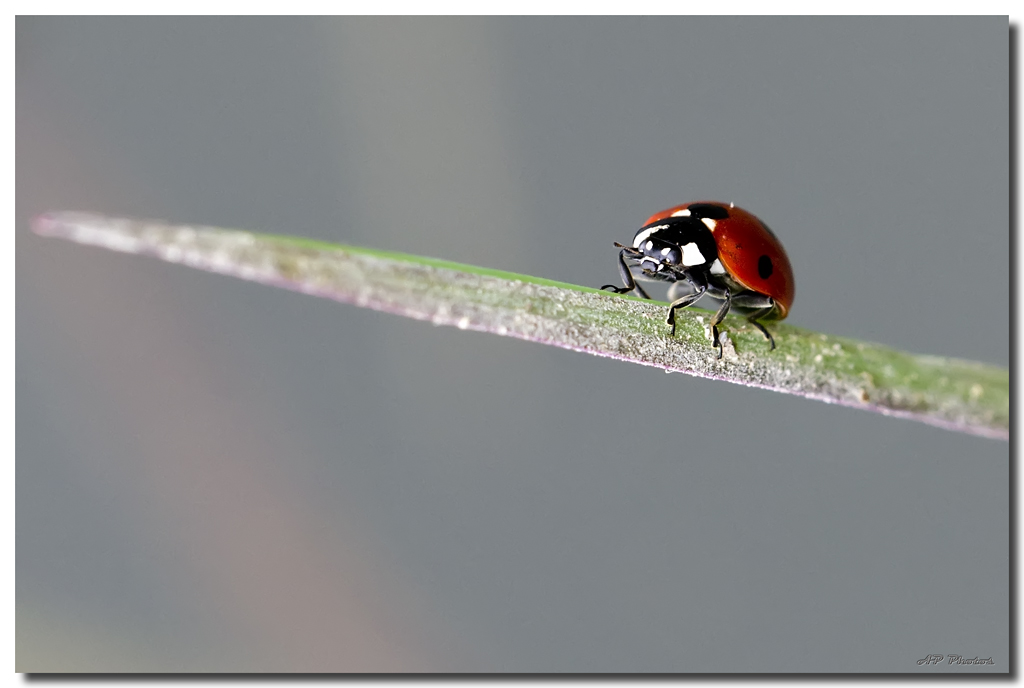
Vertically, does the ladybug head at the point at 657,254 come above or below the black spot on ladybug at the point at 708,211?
below

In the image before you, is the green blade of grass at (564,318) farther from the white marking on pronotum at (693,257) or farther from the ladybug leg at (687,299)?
the white marking on pronotum at (693,257)

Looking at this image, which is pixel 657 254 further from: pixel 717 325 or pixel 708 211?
pixel 717 325

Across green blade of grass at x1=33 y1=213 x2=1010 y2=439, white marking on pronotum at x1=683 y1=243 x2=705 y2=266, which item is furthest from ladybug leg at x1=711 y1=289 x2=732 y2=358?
white marking on pronotum at x1=683 y1=243 x2=705 y2=266

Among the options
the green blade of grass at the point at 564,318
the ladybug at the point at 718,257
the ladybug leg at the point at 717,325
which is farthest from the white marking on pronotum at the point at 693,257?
the green blade of grass at the point at 564,318

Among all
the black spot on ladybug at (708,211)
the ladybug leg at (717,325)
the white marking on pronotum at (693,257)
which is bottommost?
the ladybug leg at (717,325)

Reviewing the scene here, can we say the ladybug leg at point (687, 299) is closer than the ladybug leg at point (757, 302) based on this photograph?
Yes

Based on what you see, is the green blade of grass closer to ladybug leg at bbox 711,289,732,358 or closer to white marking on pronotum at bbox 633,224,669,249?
ladybug leg at bbox 711,289,732,358
